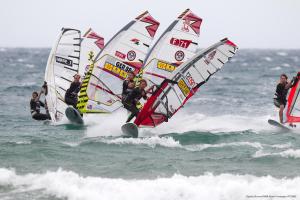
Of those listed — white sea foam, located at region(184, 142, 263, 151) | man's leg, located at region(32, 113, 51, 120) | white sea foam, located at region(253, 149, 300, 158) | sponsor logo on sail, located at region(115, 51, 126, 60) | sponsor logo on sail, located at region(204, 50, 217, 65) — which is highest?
sponsor logo on sail, located at region(204, 50, 217, 65)

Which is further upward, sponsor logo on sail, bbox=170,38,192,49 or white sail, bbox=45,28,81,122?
sponsor logo on sail, bbox=170,38,192,49

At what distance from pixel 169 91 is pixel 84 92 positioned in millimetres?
3058

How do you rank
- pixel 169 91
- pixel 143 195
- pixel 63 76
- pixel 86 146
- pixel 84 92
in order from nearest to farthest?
pixel 143 195 < pixel 86 146 < pixel 169 91 < pixel 84 92 < pixel 63 76

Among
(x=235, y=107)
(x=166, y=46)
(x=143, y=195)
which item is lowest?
Result: (x=235, y=107)

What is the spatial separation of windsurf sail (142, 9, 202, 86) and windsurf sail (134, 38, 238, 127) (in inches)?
61.7

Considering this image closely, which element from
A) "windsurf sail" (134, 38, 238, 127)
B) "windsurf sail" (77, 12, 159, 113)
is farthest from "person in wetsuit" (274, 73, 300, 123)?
"windsurf sail" (77, 12, 159, 113)

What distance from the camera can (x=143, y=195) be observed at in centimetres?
1124

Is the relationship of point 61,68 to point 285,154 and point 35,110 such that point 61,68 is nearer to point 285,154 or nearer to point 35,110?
point 35,110

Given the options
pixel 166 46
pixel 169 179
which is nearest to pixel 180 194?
pixel 169 179

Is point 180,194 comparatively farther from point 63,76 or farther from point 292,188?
point 63,76

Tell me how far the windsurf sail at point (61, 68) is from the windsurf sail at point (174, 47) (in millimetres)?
2522

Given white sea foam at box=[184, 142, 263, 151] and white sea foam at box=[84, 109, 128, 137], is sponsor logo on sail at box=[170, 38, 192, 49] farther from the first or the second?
white sea foam at box=[184, 142, 263, 151]

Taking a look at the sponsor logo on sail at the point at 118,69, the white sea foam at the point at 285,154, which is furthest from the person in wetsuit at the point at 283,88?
the sponsor logo on sail at the point at 118,69

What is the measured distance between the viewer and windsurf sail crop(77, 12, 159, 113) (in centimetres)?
1845
